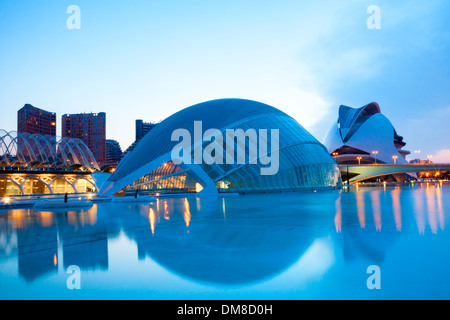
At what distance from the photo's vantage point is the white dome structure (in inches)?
3302

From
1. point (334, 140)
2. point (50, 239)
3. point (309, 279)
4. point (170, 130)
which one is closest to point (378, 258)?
point (309, 279)

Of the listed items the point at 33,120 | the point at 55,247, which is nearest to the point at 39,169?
the point at 55,247

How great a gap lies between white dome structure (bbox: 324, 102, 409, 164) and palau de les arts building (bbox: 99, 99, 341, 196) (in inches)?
1920

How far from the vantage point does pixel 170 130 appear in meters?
33.0

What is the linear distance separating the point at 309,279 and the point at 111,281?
8.96ft

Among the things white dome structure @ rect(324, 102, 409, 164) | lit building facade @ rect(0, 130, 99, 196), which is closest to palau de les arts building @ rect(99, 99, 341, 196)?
lit building facade @ rect(0, 130, 99, 196)

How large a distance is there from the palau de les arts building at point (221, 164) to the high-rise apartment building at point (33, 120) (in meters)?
97.8

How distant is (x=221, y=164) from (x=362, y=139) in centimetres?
6279

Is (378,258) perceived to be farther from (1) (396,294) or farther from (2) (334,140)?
(2) (334,140)

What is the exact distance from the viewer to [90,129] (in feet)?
502

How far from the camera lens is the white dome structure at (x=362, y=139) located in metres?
83.9

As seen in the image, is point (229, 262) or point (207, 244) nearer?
point (229, 262)

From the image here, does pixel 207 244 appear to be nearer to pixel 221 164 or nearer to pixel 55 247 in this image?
pixel 55 247
